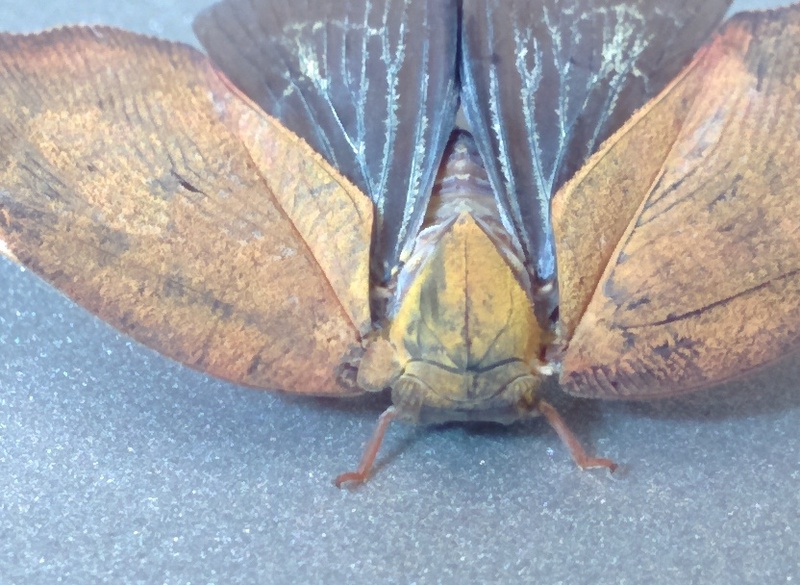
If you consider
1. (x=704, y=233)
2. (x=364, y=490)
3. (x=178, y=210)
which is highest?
(x=178, y=210)

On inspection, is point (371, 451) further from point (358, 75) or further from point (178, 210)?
point (358, 75)

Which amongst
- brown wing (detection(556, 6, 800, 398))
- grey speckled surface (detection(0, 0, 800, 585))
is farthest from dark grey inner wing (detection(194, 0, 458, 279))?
grey speckled surface (detection(0, 0, 800, 585))

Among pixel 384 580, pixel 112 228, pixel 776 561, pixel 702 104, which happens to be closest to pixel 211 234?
pixel 112 228

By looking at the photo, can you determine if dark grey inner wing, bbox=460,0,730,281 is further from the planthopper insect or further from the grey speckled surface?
the grey speckled surface

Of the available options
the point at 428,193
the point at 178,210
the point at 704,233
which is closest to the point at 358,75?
the point at 428,193

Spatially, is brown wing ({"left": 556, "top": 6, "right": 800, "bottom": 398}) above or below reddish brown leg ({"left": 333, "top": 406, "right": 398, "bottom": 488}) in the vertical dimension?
above

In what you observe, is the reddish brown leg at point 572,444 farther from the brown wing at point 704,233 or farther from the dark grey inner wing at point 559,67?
the dark grey inner wing at point 559,67
